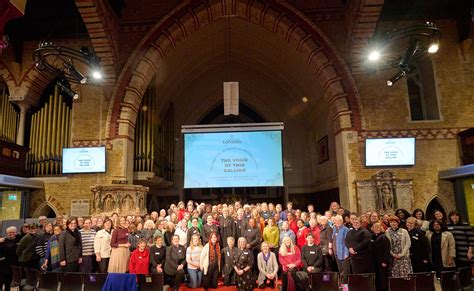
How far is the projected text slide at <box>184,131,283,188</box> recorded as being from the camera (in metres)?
8.57

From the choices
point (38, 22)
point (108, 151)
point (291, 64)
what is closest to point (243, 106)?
point (291, 64)

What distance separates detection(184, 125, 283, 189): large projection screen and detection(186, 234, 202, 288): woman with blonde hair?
10.6 feet

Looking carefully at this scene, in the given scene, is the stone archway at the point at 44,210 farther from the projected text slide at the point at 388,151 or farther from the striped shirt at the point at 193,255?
the projected text slide at the point at 388,151

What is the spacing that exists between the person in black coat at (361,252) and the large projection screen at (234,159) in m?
3.79

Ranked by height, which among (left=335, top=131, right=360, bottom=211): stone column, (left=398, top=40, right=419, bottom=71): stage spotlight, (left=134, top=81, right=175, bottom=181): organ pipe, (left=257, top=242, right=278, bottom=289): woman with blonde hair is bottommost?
(left=257, top=242, right=278, bottom=289): woman with blonde hair

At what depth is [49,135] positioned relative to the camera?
9.12 meters

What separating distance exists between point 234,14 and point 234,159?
414 cm

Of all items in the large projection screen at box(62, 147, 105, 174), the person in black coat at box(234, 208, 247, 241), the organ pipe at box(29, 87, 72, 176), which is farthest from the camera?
the organ pipe at box(29, 87, 72, 176)

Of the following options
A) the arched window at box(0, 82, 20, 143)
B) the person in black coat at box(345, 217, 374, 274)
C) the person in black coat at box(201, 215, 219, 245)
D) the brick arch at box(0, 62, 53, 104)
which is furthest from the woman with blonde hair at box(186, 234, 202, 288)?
the brick arch at box(0, 62, 53, 104)

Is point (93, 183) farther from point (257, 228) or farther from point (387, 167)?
point (387, 167)

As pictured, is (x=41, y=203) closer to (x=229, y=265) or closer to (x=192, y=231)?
(x=192, y=231)

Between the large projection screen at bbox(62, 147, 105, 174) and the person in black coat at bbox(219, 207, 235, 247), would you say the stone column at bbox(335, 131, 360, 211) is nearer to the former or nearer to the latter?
the person in black coat at bbox(219, 207, 235, 247)

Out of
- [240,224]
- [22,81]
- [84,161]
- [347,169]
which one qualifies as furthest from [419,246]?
[22,81]

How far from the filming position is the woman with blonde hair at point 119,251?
512cm
